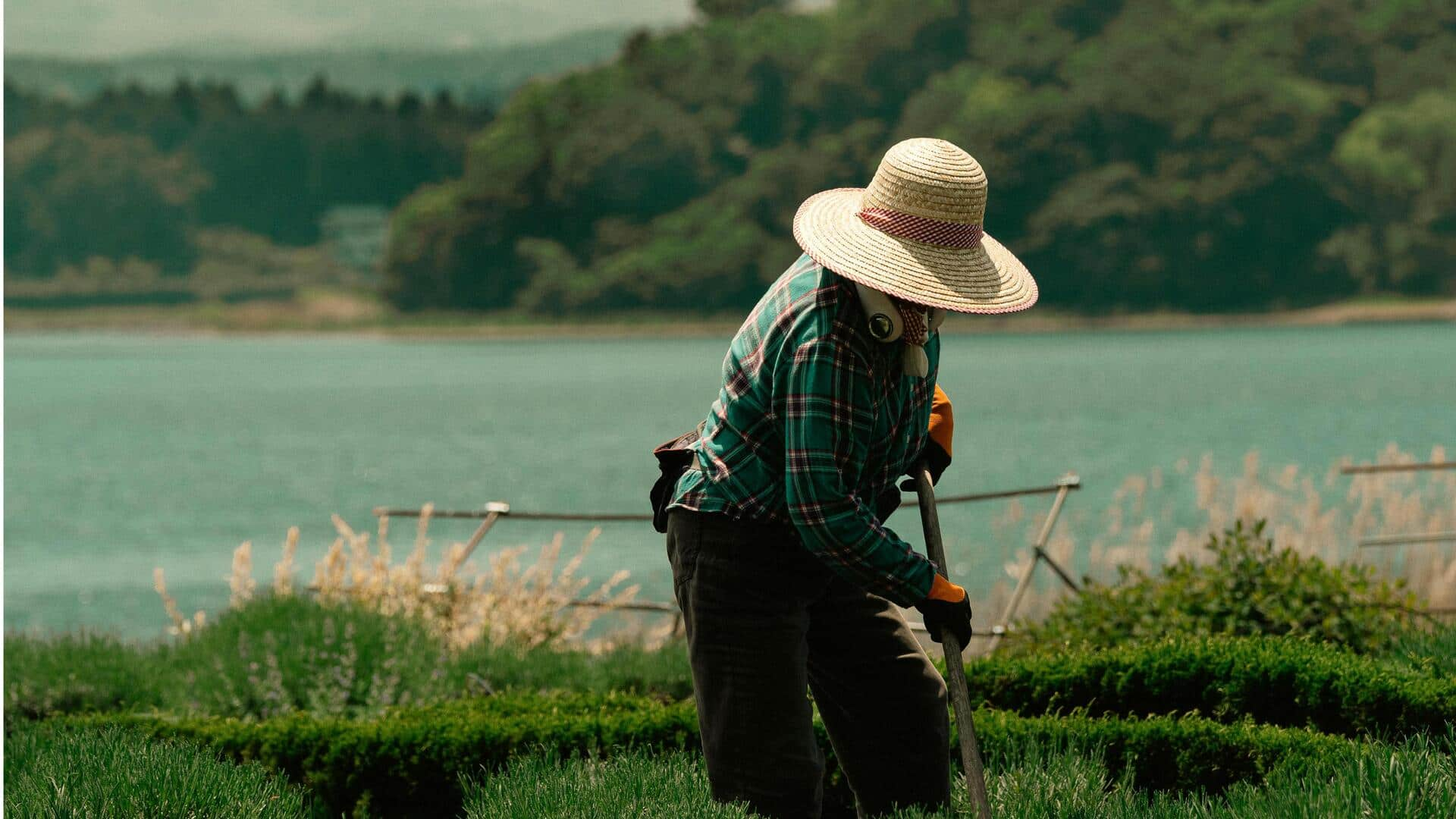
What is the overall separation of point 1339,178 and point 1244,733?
87823 millimetres

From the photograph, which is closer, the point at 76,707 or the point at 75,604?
the point at 76,707

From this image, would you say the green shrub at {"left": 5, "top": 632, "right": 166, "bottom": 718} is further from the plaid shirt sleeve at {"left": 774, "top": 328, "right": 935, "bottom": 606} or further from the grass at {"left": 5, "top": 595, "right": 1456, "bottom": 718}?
the plaid shirt sleeve at {"left": 774, "top": 328, "right": 935, "bottom": 606}

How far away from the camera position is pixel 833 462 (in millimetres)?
3570

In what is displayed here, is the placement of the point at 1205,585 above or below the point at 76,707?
above

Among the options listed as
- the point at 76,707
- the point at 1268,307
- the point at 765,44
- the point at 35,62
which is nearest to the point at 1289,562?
the point at 76,707

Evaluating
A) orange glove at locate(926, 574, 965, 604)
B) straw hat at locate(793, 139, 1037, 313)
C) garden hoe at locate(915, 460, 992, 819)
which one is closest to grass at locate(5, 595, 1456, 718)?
garden hoe at locate(915, 460, 992, 819)

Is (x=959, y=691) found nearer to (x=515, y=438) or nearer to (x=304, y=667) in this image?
(x=304, y=667)

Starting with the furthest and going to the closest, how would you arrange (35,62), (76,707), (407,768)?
(35,62)
(76,707)
(407,768)

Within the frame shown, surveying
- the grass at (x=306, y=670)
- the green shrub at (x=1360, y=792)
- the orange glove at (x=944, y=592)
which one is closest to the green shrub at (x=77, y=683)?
the grass at (x=306, y=670)

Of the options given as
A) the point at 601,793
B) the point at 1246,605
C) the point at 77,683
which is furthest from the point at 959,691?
the point at 77,683

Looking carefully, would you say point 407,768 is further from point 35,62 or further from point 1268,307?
point 35,62

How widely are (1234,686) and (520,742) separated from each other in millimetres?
2242

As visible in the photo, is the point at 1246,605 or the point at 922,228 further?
the point at 1246,605

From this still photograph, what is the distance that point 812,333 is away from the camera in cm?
359
